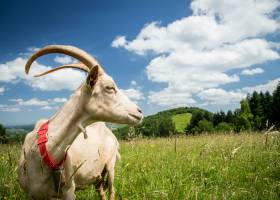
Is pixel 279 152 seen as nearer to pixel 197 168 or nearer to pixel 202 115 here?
pixel 197 168

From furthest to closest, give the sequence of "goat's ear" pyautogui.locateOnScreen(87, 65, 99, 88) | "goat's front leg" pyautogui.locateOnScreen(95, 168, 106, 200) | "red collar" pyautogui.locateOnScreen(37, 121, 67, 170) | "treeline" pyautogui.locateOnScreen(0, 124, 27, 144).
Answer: "goat's front leg" pyautogui.locateOnScreen(95, 168, 106, 200) < "treeline" pyautogui.locateOnScreen(0, 124, 27, 144) < "goat's ear" pyautogui.locateOnScreen(87, 65, 99, 88) < "red collar" pyautogui.locateOnScreen(37, 121, 67, 170)

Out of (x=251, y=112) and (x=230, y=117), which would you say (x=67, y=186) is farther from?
(x=230, y=117)

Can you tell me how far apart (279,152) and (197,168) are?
1.75 m

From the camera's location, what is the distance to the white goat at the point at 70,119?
3.67 meters

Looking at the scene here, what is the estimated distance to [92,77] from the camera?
150 inches

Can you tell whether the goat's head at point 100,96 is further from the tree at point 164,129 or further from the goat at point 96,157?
the tree at point 164,129

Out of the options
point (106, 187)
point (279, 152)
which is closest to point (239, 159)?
point (279, 152)

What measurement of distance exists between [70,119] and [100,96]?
48cm

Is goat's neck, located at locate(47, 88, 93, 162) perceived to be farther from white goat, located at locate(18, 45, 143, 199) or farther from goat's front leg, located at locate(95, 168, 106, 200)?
goat's front leg, located at locate(95, 168, 106, 200)

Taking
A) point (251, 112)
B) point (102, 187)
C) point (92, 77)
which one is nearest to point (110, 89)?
point (92, 77)

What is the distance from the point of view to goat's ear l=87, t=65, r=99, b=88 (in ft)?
12.2

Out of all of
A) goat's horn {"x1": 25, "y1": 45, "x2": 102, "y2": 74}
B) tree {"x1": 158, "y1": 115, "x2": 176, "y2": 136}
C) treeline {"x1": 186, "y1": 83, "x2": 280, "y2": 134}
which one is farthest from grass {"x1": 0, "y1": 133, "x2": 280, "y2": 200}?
treeline {"x1": 186, "y1": 83, "x2": 280, "y2": 134}

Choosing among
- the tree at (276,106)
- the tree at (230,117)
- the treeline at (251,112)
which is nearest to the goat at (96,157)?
the treeline at (251,112)

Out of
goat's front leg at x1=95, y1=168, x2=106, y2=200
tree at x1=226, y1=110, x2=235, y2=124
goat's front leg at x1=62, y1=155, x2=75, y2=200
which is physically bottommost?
goat's front leg at x1=95, y1=168, x2=106, y2=200
